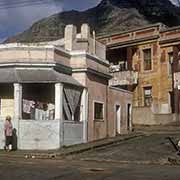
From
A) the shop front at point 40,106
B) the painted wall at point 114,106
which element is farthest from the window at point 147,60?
the shop front at point 40,106

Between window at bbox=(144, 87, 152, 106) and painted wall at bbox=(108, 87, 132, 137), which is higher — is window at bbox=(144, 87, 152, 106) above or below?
above

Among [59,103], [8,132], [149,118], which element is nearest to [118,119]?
[59,103]

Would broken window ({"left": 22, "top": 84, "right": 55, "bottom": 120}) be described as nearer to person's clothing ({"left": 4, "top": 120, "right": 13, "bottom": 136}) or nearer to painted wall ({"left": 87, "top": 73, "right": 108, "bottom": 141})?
person's clothing ({"left": 4, "top": 120, "right": 13, "bottom": 136})

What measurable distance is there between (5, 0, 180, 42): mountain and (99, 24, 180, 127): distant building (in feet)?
49.9

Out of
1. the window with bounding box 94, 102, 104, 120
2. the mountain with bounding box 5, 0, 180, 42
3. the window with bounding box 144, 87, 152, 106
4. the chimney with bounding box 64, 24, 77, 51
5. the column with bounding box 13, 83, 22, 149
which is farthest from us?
the mountain with bounding box 5, 0, 180, 42

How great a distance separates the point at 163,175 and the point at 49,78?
11412 millimetres

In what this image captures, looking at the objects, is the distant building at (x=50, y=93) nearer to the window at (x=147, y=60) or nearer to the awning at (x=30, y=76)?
the awning at (x=30, y=76)

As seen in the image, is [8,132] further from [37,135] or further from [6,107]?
[6,107]

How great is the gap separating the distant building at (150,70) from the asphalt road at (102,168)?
19.1 m

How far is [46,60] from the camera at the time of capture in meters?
25.5

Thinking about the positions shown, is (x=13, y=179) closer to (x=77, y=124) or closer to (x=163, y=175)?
Result: (x=163, y=175)

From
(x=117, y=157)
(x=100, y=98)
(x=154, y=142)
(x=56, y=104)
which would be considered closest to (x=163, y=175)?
(x=117, y=157)

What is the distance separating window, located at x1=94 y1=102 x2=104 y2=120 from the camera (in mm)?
29484

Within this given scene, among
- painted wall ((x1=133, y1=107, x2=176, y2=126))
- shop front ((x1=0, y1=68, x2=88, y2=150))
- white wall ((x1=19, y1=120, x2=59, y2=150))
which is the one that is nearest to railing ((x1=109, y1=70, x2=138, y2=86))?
painted wall ((x1=133, y1=107, x2=176, y2=126))
